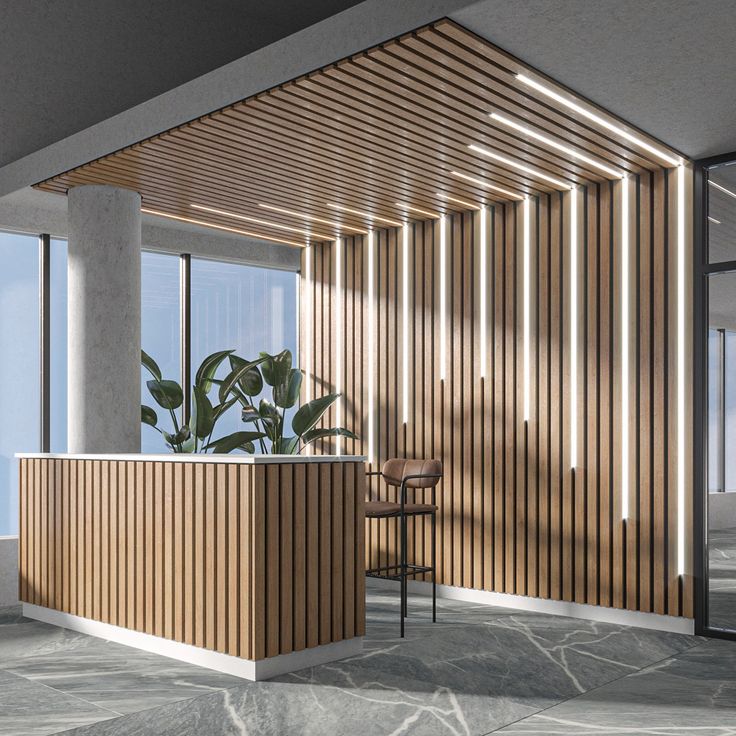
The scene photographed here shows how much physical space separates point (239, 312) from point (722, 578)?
4757 mm

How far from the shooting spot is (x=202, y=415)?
6.75 meters

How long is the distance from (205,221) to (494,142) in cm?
298

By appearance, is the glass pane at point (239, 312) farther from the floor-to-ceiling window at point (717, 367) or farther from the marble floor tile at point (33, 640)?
the floor-to-ceiling window at point (717, 367)

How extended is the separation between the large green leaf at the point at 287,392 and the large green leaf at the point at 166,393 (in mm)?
883

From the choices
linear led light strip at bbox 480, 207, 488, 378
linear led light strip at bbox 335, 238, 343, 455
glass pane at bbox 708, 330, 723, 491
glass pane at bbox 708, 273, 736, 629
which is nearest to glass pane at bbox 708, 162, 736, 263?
glass pane at bbox 708, 273, 736, 629

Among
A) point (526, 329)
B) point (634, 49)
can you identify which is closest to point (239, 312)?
point (526, 329)

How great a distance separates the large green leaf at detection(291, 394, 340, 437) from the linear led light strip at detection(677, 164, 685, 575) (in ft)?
9.19

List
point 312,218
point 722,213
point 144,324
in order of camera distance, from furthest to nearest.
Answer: point 144,324, point 312,218, point 722,213

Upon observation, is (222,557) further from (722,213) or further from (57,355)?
(722,213)

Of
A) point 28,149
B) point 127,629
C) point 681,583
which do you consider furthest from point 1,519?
point 681,583

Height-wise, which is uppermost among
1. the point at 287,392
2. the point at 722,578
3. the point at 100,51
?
the point at 100,51

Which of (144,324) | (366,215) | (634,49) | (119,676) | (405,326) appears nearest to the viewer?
(634,49)

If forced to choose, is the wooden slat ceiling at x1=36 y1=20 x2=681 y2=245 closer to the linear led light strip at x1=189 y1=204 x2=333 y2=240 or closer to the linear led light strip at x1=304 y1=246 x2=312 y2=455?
the linear led light strip at x1=189 y1=204 x2=333 y2=240

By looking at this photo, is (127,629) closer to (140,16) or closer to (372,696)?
(372,696)
